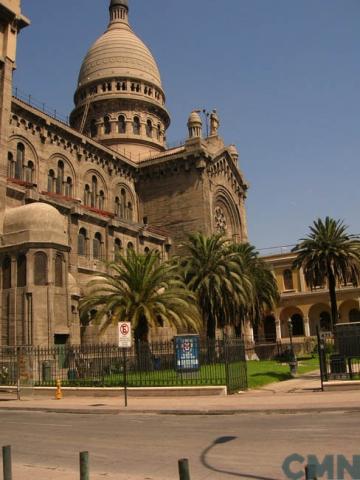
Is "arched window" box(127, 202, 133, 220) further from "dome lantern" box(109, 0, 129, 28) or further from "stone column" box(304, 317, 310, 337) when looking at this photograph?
"dome lantern" box(109, 0, 129, 28)

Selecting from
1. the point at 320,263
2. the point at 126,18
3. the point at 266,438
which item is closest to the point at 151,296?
the point at 320,263

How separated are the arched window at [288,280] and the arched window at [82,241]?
31.4 m

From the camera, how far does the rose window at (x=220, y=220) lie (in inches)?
2206

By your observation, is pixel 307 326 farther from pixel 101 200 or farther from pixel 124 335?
pixel 124 335

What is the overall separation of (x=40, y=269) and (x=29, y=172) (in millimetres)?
14735

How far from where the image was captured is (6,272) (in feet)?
100

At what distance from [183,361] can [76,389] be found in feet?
14.9

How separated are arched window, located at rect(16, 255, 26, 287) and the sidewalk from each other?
8764 millimetres

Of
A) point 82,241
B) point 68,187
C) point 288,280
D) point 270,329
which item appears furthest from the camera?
point 270,329

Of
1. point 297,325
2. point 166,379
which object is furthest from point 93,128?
point 166,379

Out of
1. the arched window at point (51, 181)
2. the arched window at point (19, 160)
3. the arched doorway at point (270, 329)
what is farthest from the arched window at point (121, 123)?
the arched doorway at point (270, 329)

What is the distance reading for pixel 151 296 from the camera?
30297mm

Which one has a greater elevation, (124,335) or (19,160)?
(19,160)

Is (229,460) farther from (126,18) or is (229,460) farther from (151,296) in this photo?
(126,18)
